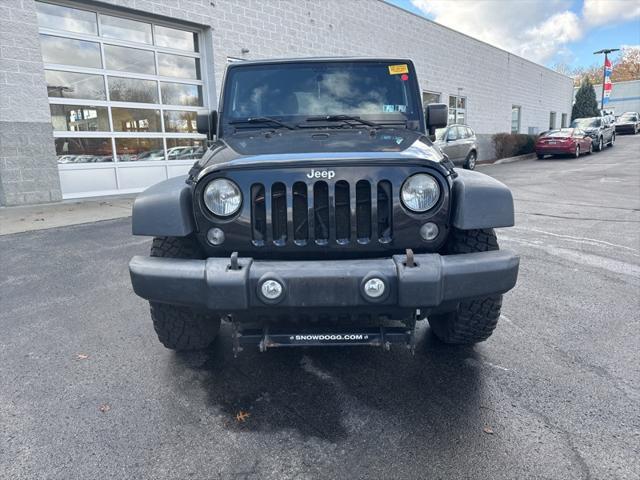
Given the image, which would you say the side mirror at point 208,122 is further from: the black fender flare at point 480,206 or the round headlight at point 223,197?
the black fender flare at point 480,206

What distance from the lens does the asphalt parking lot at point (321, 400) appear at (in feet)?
6.57

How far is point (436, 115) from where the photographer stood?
11.4ft

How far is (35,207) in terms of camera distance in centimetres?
847

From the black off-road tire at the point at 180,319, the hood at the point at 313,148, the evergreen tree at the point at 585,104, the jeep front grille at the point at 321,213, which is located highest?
the evergreen tree at the point at 585,104

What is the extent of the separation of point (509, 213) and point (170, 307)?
2008 mm

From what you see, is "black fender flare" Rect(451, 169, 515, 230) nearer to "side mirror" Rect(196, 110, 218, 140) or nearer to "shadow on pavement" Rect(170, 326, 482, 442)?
"shadow on pavement" Rect(170, 326, 482, 442)

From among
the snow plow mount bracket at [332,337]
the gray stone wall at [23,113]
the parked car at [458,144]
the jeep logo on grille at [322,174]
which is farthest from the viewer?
the parked car at [458,144]

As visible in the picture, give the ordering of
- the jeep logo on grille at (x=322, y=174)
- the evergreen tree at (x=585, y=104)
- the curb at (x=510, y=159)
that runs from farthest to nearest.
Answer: the evergreen tree at (x=585, y=104) < the curb at (x=510, y=159) < the jeep logo on grille at (x=322, y=174)

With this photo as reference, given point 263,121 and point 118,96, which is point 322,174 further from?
point 118,96

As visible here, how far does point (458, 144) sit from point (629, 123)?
29.7 m

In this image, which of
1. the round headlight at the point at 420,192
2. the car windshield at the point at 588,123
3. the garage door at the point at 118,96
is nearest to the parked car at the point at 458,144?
the garage door at the point at 118,96

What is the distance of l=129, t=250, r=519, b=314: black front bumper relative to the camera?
2.01 m

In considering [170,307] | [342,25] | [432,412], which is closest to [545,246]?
[432,412]

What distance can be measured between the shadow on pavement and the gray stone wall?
7.44 metres
